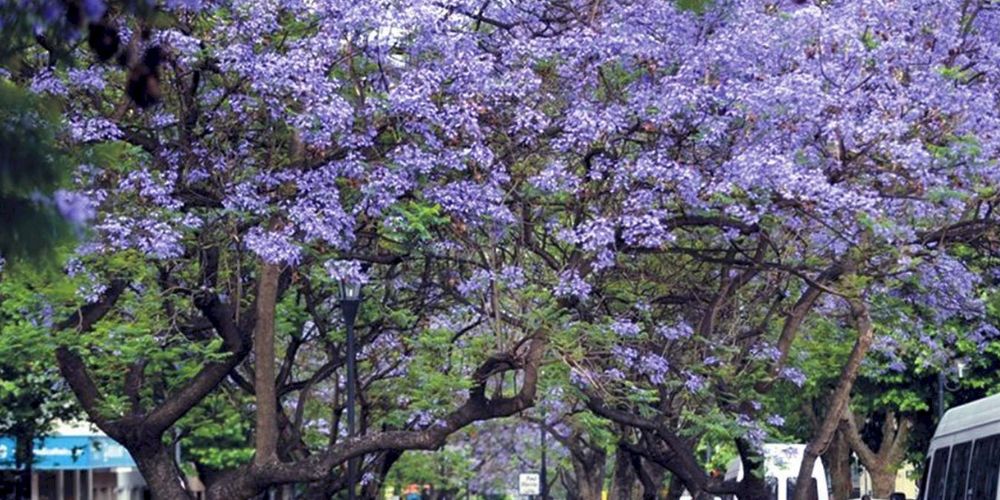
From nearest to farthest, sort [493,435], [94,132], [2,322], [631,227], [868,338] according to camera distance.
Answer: [94,132] → [631,227] → [868,338] → [2,322] → [493,435]

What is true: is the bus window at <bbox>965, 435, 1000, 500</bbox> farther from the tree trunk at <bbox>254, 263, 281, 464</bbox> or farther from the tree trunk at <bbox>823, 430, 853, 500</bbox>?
the tree trunk at <bbox>823, 430, 853, 500</bbox>

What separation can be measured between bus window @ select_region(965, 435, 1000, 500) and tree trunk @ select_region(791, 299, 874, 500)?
2415 millimetres

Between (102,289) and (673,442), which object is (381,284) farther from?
(102,289)

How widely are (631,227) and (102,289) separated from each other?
17.7ft

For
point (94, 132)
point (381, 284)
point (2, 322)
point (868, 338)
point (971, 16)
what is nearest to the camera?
point (94, 132)

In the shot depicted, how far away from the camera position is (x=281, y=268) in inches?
813

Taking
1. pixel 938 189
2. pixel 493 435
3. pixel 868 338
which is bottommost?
pixel 493 435

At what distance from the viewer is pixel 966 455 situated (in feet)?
65.0

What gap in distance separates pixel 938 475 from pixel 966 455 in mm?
1801

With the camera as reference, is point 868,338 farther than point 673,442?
No

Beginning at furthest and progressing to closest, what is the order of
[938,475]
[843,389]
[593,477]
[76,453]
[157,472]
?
[593,477], [76,453], [843,389], [938,475], [157,472]

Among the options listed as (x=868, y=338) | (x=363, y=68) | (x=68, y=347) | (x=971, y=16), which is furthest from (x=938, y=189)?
(x=68, y=347)

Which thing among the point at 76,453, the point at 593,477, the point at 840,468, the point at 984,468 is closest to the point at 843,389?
the point at 984,468

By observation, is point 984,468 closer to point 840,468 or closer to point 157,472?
point 157,472
